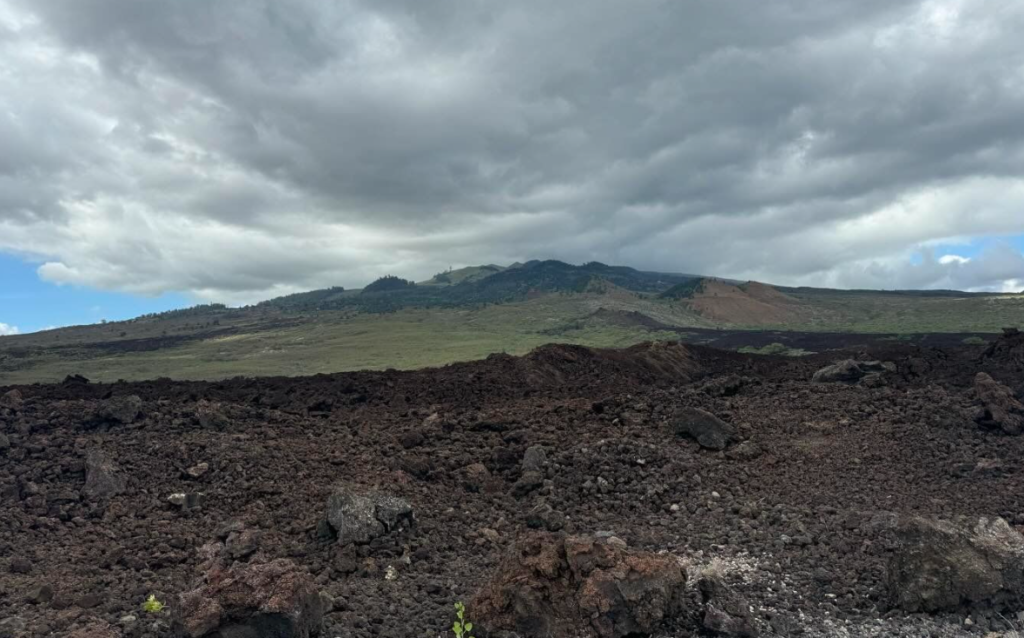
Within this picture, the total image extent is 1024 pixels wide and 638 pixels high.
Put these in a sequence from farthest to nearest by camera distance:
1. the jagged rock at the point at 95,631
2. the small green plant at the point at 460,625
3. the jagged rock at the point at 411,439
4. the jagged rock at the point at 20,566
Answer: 1. the jagged rock at the point at 411,439
2. the jagged rock at the point at 20,566
3. the jagged rock at the point at 95,631
4. the small green plant at the point at 460,625

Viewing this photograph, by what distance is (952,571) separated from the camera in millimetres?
7625

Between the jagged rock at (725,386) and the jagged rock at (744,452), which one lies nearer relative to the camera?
the jagged rock at (744,452)

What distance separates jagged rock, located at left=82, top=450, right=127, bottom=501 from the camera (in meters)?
11.5

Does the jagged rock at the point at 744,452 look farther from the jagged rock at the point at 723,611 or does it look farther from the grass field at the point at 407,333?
the grass field at the point at 407,333

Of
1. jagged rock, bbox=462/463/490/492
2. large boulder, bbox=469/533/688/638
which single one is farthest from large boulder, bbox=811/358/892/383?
large boulder, bbox=469/533/688/638

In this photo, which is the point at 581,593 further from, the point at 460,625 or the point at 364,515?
the point at 364,515

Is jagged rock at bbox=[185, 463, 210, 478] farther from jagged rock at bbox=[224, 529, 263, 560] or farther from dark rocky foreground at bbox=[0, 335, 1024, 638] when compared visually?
jagged rock at bbox=[224, 529, 263, 560]

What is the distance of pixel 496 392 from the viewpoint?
18.8 m

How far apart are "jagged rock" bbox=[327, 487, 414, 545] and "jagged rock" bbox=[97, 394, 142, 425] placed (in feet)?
22.5

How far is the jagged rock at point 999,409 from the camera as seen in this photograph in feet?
46.6

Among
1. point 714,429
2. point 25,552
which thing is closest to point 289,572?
point 25,552

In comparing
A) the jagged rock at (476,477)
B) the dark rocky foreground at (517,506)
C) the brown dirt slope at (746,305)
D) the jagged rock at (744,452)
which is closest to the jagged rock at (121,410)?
the dark rocky foreground at (517,506)

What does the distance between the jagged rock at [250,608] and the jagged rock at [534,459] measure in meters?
6.16

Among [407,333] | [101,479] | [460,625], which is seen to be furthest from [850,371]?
[407,333]
